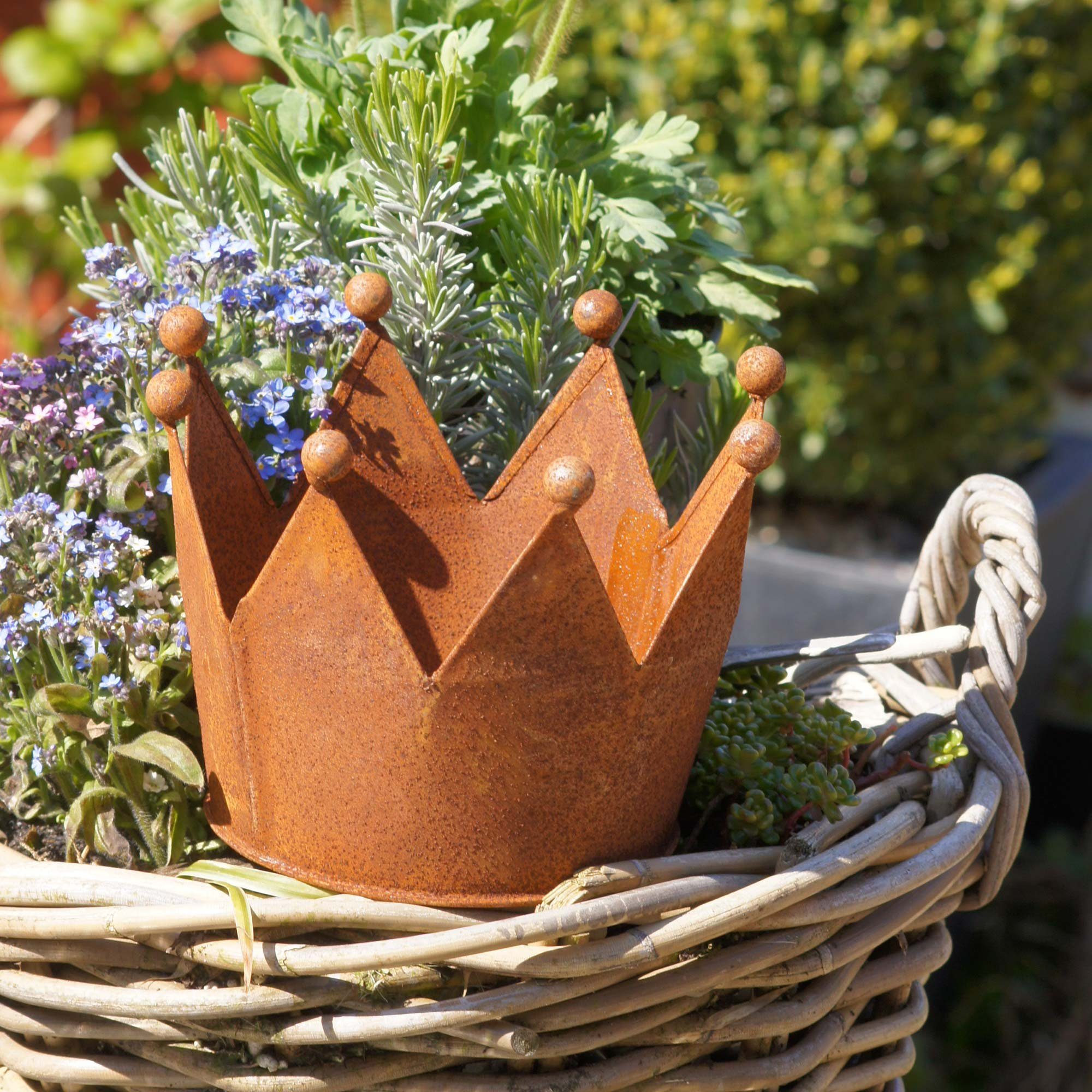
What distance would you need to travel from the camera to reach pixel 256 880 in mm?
783

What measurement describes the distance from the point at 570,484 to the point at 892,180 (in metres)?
2.18

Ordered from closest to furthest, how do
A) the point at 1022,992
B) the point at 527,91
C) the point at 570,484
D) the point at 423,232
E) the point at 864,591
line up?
1. the point at 570,484
2. the point at 423,232
3. the point at 527,91
4. the point at 1022,992
5. the point at 864,591

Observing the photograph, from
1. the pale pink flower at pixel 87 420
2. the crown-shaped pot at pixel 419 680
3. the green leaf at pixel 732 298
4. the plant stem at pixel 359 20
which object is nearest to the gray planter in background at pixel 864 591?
the green leaf at pixel 732 298

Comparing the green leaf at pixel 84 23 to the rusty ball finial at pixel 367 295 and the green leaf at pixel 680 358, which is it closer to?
the green leaf at pixel 680 358

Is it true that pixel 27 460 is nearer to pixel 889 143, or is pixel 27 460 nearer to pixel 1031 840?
pixel 889 143

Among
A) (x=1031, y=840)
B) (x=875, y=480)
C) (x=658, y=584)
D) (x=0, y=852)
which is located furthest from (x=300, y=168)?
(x=1031, y=840)

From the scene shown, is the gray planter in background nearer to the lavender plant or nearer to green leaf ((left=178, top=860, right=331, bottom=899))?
the lavender plant

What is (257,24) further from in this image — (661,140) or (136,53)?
(136,53)

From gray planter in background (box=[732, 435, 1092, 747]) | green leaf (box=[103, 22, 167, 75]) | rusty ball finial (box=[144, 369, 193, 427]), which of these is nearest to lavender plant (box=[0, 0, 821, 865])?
rusty ball finial (box=[144, 369, 193, 427])

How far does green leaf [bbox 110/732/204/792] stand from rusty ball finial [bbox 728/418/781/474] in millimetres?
412

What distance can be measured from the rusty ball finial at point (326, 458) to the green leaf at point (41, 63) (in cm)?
252

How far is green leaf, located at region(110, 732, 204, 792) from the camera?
79 cm

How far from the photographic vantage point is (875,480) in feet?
9.46

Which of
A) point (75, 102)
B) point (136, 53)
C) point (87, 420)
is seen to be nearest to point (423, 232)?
point (87, 420)
